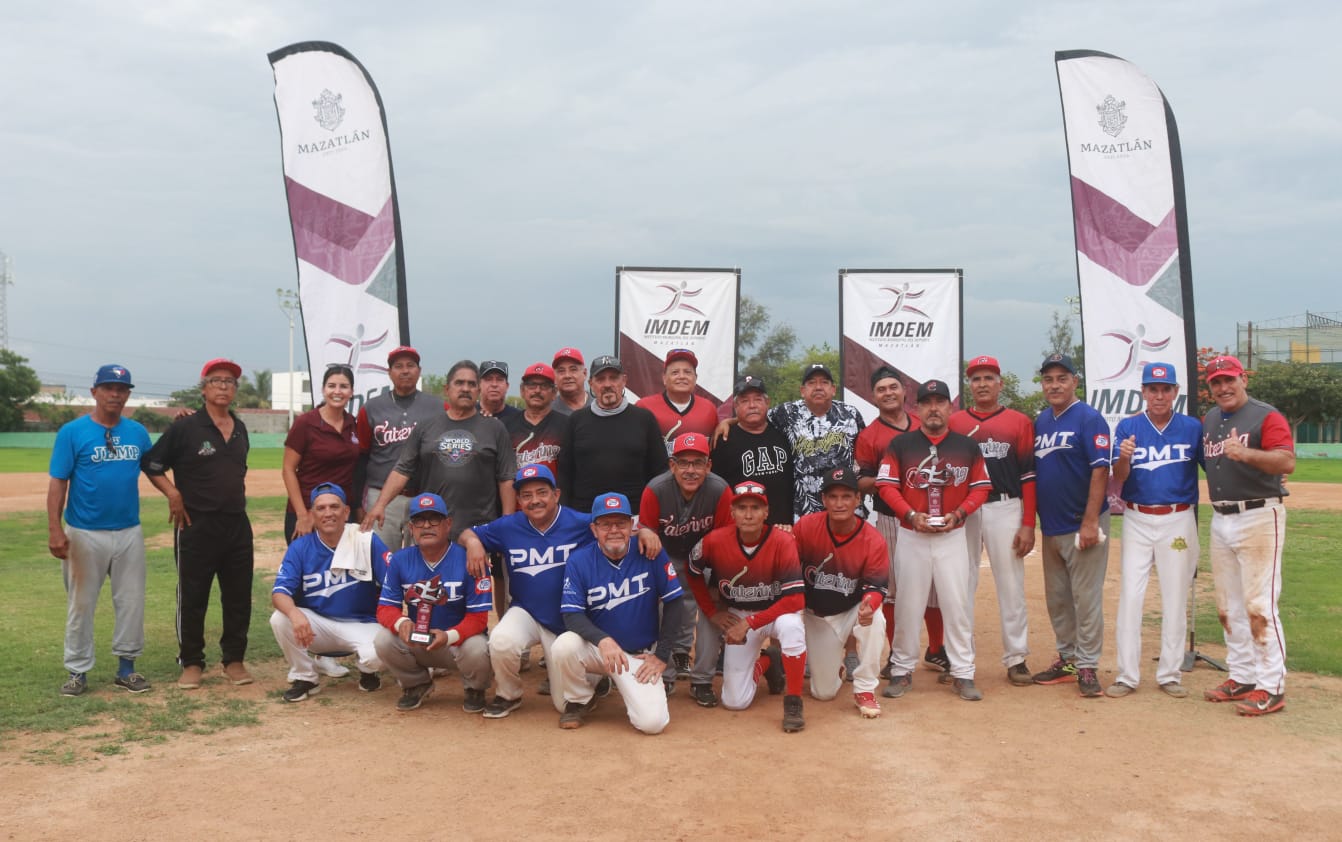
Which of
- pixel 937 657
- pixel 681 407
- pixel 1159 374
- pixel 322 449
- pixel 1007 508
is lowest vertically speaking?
pixel 937 657

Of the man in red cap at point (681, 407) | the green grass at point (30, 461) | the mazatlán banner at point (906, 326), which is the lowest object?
the green grass at point (30, 461)

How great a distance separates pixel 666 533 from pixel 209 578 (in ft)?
10.1

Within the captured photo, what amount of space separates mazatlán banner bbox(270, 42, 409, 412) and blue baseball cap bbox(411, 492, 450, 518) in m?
2.09

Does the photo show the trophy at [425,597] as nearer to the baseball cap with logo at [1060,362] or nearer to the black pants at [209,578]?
the black pants at [209,578]

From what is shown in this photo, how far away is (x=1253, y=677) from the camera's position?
20.5 ft

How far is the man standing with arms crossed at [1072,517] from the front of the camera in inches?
258

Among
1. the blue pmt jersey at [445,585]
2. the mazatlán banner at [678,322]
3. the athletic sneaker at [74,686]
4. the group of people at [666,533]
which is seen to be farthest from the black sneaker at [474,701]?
the mazatlán banner at [678,322]

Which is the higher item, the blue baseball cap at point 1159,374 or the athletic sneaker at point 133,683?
the blue baseball cap at point 1159,374

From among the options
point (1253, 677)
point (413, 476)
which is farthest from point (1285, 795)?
point (413, 476)

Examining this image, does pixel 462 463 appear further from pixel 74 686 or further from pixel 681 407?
pixel 74 686

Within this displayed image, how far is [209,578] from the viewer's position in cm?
667

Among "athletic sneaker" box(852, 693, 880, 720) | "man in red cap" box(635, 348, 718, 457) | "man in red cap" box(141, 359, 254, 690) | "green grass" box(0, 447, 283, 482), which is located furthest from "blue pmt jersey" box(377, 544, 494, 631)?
"green grass" box(0, 447, 283, 482)

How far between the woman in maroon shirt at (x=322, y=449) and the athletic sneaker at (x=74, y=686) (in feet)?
5.05

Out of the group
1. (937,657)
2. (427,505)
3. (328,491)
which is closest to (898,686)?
(937,657)
